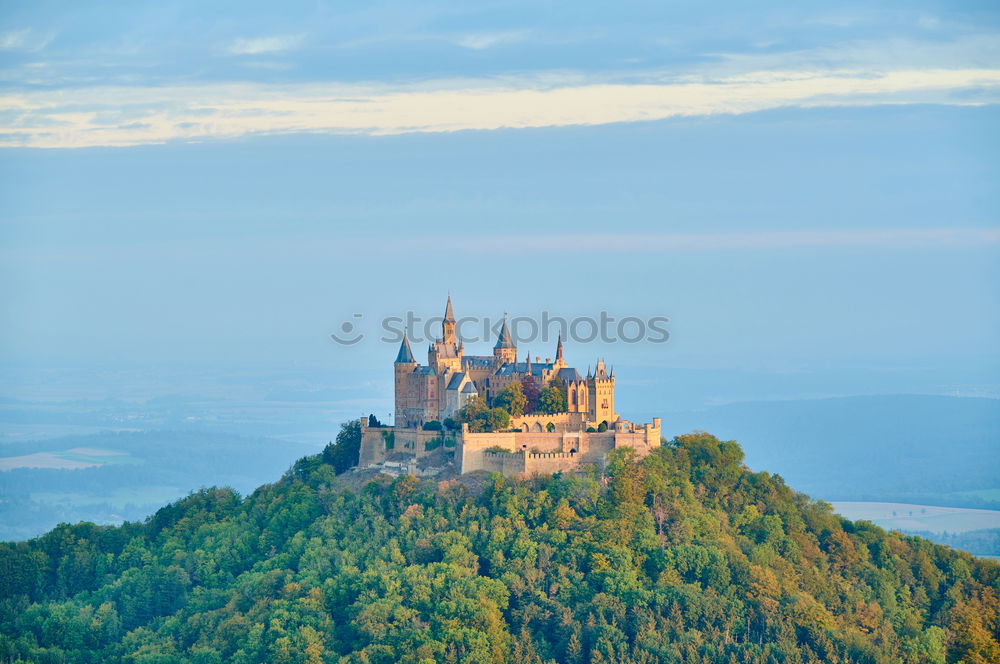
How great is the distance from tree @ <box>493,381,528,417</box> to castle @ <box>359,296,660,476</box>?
297 millimetres

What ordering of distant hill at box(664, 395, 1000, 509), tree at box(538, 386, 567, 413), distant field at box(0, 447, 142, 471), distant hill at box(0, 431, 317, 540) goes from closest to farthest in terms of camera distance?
tree at box(538, 386, 567, 413) < distant hill at box(0, 431, 317, 540) < distant hill at box(664, 395, 1000, 509) < distant field at box(0, 447, 142, 471)

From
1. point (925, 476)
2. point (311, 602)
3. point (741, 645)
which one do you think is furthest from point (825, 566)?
point (925, 476)

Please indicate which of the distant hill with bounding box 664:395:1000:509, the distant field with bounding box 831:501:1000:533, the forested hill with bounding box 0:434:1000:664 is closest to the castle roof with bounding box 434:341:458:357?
the forested hill with bounding box 0:434:1000:664

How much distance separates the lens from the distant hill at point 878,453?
168875 mm

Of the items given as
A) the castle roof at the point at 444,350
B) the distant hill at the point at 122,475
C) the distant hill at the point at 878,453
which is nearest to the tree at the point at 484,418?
the castle roof at the point at 444,350

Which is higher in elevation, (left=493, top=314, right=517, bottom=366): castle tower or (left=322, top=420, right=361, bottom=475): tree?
(left=493, top=314, right=517, bottom=366): castle tower

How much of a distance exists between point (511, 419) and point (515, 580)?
10149 millimetres

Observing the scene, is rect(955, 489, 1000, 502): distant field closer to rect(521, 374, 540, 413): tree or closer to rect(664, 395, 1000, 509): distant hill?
rect(664, 395, 1000, 509): distant hill

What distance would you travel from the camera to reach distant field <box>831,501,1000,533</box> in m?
148

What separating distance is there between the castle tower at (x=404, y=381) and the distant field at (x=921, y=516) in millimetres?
73820

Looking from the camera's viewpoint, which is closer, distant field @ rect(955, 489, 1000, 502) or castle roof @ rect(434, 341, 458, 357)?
castle roof @ rect(434, 341, 458, 357)

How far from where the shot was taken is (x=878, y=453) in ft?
607

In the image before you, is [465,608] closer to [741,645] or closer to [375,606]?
[375,606]

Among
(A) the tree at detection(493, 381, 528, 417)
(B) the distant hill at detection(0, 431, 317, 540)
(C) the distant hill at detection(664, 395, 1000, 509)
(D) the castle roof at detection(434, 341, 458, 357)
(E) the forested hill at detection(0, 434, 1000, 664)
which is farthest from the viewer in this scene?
(C) the distant hill at detection(664, 395, 1000, 509)
